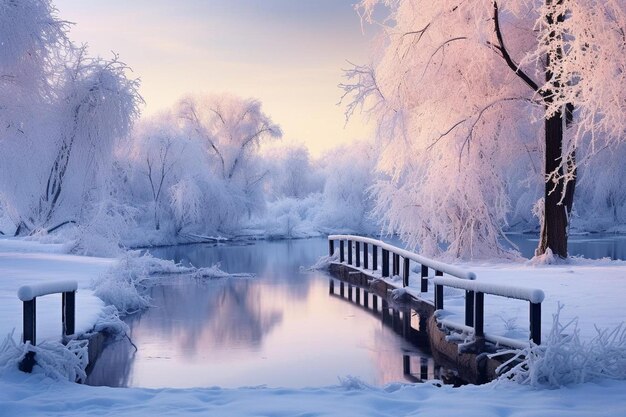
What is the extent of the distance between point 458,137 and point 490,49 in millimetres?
2067

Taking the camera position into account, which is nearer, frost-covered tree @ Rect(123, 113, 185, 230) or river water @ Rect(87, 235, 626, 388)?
river water @ Rect(87, 235, 626, 388)

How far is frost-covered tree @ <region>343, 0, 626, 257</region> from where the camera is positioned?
15.3 m

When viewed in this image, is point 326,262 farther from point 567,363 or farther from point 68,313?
point 567,363

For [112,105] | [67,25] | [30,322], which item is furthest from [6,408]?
[112,105]

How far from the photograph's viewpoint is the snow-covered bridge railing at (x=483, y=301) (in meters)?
6.59

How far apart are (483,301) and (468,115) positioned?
8.86 meters

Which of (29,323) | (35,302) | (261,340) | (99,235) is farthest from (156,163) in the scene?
(29,323)

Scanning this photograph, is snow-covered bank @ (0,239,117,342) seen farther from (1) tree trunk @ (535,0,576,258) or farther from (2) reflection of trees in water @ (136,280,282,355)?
(1) tree trunk @ (535,0,576,258)

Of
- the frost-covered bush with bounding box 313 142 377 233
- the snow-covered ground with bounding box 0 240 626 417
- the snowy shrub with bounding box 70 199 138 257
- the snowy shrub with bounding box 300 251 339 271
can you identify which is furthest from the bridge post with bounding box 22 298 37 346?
the frost-covered bush with bounding box 313 142 377 233

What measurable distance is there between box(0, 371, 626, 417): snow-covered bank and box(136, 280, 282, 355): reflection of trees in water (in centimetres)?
384

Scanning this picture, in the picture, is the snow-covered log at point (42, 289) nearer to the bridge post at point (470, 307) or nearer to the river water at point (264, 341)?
the river water at point (264, 341)

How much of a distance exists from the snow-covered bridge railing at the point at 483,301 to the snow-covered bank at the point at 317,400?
31.3 inches

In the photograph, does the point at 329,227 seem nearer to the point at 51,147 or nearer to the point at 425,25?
the point at 51,147

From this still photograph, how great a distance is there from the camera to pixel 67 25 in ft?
62.7
